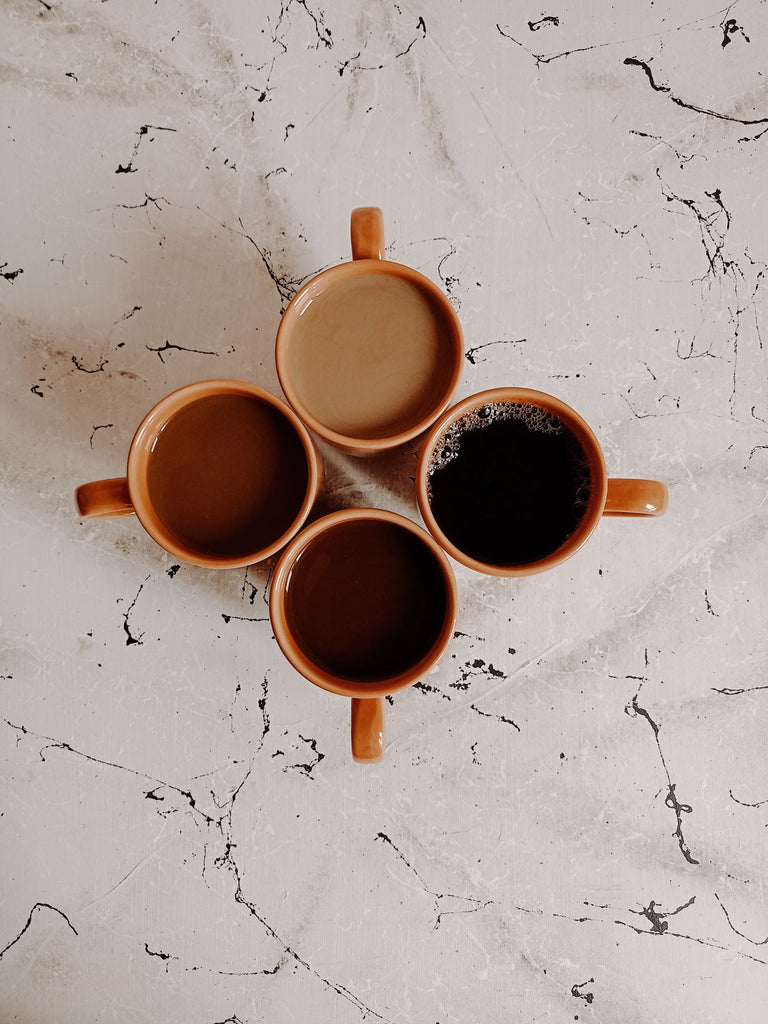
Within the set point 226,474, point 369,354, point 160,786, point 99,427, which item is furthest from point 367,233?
point 160,786

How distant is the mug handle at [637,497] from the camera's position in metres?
0.61

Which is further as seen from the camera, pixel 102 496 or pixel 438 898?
pixel 438 898

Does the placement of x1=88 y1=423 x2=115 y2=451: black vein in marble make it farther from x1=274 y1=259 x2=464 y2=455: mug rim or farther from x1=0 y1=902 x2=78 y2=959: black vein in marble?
x1=0 y1=902 x2=78 y2=959: black vein in marble

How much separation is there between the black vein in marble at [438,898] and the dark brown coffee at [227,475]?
371 millimetres

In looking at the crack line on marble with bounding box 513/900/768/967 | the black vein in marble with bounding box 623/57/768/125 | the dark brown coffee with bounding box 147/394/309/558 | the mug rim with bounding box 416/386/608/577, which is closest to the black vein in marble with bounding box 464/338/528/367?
the mug rim with bounding box 416/386/608/577

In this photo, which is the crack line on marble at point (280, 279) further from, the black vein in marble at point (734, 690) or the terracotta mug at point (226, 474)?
the black vein in marble at point (734, 690)

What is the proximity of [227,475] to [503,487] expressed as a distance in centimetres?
28

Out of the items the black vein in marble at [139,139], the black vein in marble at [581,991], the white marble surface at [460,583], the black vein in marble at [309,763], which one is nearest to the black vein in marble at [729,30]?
the white marble surface at [460,583]

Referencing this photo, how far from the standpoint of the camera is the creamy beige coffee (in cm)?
67

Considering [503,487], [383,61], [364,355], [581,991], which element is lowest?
[581,991]

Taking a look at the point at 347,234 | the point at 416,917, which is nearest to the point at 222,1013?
the point at 416,917

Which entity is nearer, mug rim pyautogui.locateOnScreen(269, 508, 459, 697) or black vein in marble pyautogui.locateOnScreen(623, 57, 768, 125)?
mug rim pyautogui.locateOnScreen(269, 508, 459, 697)

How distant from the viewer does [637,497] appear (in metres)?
0.62

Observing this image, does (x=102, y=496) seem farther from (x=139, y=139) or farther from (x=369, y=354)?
Answer: (x=139, y=139)
